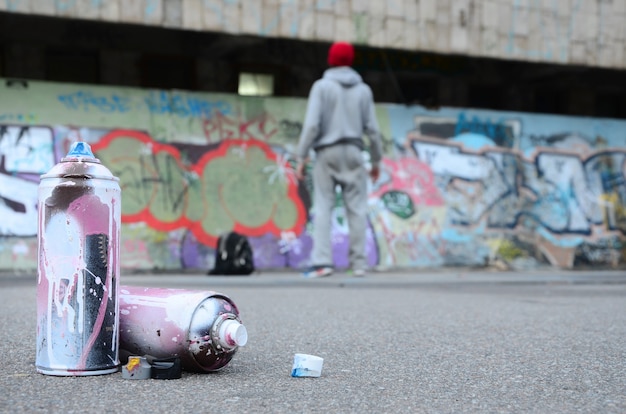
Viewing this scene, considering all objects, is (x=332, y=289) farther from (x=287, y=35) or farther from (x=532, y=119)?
(x=532, y=119)

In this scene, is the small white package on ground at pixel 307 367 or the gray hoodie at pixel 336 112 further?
the gray hoodie at pixel 336 112

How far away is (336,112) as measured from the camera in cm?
896

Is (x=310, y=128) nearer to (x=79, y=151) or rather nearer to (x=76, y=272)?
(x=79, y=151)

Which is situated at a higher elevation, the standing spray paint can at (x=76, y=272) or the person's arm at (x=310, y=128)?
the person's arm at (x=310, y=128)

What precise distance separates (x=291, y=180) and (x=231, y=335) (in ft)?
30.0

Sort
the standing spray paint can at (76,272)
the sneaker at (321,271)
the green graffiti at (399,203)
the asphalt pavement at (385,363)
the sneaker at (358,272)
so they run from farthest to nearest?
1. the green graffiti at (399,203)
2. the sneaker at (358,272)
3. the sneaker at (321,271)
4. the standing spray paint can at (76,272)
5. the asphalt pavement at (385,363)

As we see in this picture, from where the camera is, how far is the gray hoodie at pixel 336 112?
8.88 meters

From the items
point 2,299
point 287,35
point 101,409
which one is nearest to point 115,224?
point 101,409

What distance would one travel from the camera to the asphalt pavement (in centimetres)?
283

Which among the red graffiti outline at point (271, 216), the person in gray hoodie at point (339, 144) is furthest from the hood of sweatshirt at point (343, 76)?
the red graffiti outline at point (271, 216)

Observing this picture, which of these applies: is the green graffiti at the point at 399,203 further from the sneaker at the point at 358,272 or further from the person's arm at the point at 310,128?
the person's arm at the point at 310,128

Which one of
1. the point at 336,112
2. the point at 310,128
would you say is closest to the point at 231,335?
the point at 310,128

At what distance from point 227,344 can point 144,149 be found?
8750 millimetres

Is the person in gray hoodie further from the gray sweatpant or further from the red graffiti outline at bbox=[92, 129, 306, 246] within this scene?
the red graffiti outline at bbox=[92, 129, 306, 246]
